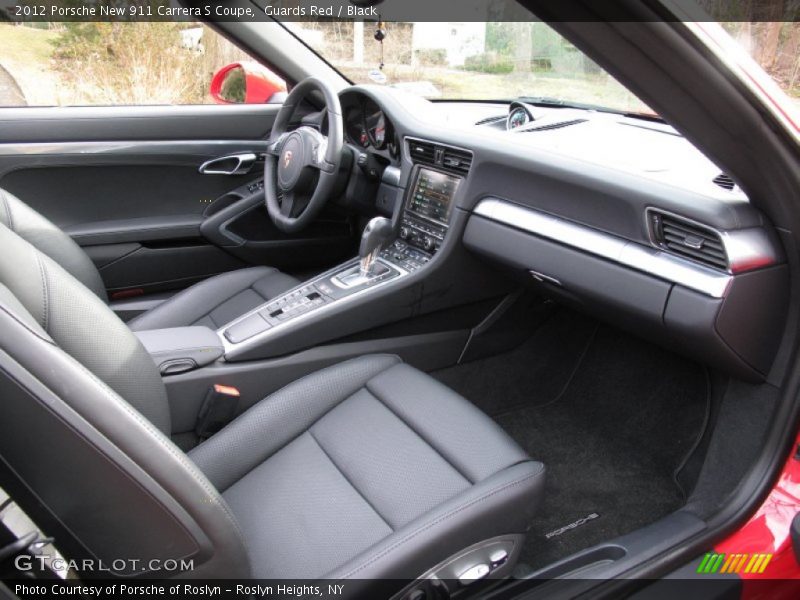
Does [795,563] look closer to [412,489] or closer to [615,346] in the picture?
[412,489]

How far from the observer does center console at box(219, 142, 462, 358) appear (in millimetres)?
1853

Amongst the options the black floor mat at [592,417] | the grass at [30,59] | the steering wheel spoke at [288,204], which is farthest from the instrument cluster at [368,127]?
the grass at [30,59]

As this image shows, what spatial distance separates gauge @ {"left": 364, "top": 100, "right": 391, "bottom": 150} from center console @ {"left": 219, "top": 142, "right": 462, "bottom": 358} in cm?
27

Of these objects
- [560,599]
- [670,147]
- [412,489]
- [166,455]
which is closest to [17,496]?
[166,455]

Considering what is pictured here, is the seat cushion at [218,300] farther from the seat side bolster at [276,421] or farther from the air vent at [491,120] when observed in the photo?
the air vent at [491,120]

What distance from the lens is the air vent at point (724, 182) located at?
4.46 feet

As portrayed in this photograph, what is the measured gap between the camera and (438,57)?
2.31m

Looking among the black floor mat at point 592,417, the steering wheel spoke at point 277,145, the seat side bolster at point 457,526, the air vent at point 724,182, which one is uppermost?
the air vent at point 724,182

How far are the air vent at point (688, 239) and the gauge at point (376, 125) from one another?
1130 millimetres

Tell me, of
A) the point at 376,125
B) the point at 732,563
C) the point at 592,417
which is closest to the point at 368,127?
the point at 376,125

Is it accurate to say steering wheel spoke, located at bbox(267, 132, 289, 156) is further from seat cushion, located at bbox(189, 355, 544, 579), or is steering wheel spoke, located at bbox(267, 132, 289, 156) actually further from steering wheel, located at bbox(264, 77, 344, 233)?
seat cushion, located at bbox(189, 355, 544, 579)

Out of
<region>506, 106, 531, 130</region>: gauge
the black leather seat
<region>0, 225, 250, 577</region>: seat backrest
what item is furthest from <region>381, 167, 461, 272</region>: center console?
<region>0, 225, 250, 577</region>: seat backrest

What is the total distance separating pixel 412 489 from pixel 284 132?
1504 mm

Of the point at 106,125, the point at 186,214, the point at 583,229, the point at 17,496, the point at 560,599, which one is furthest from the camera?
the point at 186,214
